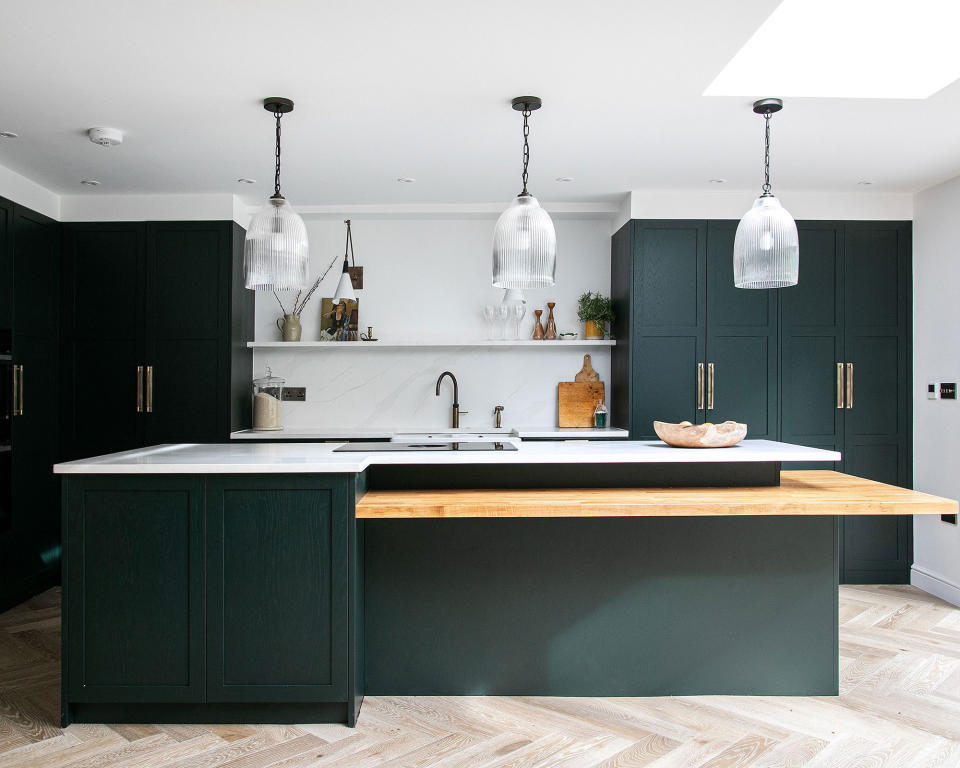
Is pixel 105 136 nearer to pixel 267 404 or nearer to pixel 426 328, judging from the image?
pixel 267 404

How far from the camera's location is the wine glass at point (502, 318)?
16.8 ft

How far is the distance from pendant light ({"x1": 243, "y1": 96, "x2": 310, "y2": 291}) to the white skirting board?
406 cm

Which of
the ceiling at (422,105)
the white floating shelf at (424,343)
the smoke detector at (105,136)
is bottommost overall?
the white floating shelf at (424,343)

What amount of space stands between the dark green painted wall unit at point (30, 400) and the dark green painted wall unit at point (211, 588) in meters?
1.94

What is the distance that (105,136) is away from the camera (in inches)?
140

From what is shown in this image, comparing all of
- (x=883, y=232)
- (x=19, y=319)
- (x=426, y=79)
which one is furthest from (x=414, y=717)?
(x=883, y=232)

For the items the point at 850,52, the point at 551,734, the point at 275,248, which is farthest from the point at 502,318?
the point at 551,734

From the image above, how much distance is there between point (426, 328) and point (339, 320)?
1.99ft

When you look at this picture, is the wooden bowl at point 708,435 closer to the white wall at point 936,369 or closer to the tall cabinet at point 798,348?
the tall cabinet at point 798,348

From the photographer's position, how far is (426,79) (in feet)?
9.84

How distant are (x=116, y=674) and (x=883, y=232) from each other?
15.9ft

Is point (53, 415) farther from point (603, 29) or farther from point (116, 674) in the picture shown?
point (603, 29)

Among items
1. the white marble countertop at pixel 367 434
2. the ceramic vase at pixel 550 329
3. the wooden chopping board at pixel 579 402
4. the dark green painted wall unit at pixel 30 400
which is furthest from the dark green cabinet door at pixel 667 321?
the dark green painted wall unit at pixel 30 400

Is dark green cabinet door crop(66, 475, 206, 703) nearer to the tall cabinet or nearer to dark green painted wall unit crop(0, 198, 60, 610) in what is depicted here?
dark green painted wall unit crop(0, 198, 60, 610)
